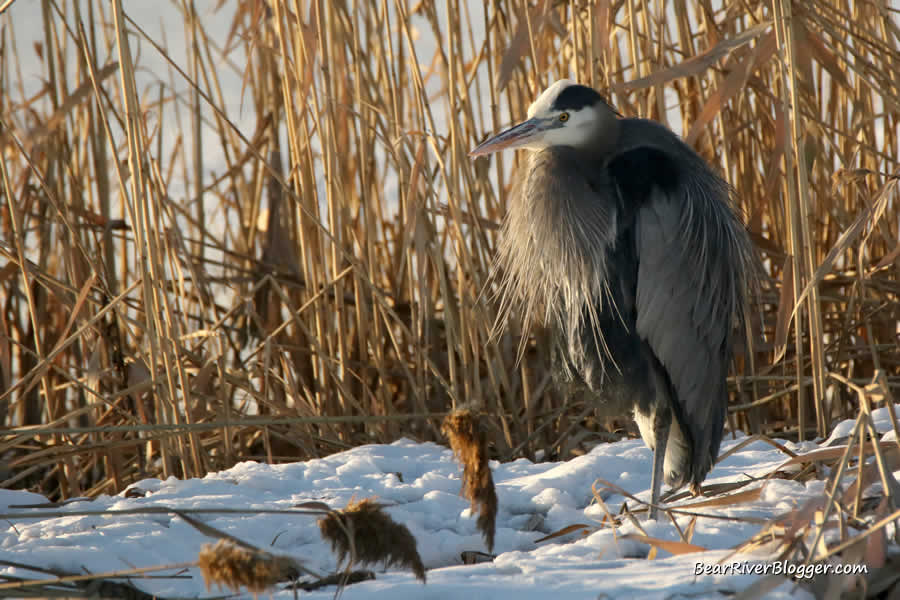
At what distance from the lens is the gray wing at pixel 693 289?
6.84 feet

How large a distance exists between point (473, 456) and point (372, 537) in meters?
0.17

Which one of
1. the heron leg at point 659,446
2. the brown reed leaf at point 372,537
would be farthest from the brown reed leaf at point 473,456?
the heron leg at point 659,446

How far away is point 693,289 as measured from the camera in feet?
7.00

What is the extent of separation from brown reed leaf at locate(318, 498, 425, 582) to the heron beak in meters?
1.08

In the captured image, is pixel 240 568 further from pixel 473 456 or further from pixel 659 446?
pixel 659 446

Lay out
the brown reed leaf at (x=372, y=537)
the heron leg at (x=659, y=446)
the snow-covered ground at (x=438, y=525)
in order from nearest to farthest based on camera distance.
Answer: the brown reed leaf at (x=372, y=537)
the snow-covered ground at (x=438, y=525)
the heron leg at (x=659, y=446)

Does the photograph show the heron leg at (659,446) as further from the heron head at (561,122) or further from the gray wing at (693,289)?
the heron head at (561,122)

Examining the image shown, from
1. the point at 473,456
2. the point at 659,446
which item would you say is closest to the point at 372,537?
the point at 473,456

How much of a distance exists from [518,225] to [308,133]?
0.69 m

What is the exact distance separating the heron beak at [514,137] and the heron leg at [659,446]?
679 millimetres

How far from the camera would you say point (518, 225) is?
7.58 feet

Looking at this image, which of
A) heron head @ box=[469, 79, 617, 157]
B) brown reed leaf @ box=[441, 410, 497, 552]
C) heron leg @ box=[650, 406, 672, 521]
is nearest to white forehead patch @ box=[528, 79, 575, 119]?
heron head @ box=[469, 79, 617, 157]

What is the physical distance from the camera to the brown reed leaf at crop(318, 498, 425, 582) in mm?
1234

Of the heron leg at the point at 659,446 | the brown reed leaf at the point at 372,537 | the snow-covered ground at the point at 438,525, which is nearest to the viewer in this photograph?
the brown reed leaf at the point at 372,537
